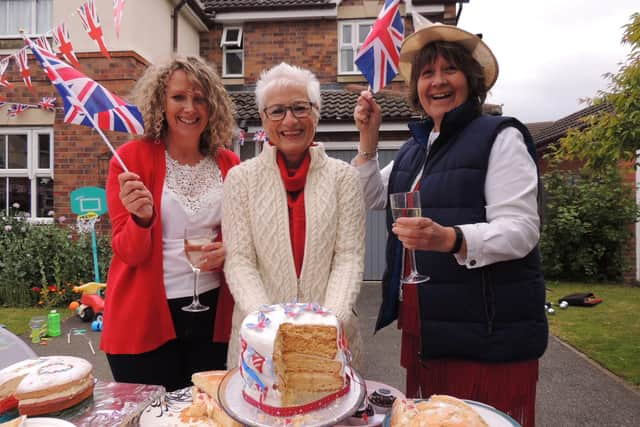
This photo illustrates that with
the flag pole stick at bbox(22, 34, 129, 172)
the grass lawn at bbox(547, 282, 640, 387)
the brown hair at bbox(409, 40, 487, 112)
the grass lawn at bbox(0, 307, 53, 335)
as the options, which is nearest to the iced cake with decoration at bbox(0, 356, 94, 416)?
the flag pole stick at bbox(22, 34, 129, 172)

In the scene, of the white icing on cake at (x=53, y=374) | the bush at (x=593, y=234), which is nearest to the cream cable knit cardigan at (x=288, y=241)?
the white icing on cake at (x=53, y=374)

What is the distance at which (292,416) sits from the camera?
45.6 inches

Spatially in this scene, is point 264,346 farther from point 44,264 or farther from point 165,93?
point 44,264

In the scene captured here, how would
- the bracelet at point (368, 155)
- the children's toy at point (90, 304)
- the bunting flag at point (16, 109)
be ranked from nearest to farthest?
the bracelet at point (368, 155) → the children's toy at point (90, 304) → the bunting flag at point (16, 109)

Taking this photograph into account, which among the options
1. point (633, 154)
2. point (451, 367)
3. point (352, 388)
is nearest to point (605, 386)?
point (633, 154)

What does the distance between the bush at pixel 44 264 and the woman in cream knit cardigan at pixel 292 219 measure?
6.82m

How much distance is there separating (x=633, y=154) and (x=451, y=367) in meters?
4.76

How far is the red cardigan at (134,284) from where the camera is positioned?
1.92 meters

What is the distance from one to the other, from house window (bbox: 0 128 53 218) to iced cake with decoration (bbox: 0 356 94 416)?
8523 millimetres

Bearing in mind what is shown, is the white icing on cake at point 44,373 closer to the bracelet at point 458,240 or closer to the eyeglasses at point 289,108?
the eyeglasses at point 289,108

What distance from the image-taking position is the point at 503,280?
5.62ft

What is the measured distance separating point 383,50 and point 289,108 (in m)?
0.86

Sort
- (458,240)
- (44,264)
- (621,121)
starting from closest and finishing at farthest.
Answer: (458,240), (621,121), (44,264)

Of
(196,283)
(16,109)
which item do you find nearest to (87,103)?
(196,283)
